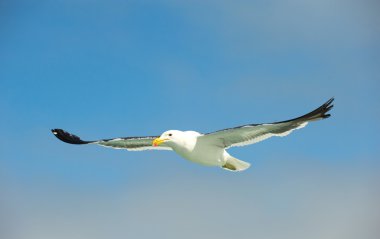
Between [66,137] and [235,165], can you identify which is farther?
[66,137]

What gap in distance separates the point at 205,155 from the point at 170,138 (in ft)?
3.44

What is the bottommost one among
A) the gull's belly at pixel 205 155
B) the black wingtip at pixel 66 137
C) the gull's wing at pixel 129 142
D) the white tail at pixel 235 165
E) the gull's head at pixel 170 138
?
the gull's belly at pixel 205 155

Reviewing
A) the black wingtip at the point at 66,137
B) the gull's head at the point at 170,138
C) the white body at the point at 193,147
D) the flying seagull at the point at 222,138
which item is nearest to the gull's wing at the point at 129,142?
the black wingtip at the point at 66,137

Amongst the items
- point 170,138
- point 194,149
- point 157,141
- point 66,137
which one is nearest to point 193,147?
point 194,149

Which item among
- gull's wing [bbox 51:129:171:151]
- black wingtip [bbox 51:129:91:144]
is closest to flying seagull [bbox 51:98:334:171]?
gull's wing [bbox 51:129:171:151]

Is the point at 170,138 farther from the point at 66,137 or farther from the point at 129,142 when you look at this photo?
the point at 66,137

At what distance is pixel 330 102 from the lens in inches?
609

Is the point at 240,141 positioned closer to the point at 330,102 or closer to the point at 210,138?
the point at 210,138

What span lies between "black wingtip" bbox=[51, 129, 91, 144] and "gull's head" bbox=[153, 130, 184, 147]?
4.12m

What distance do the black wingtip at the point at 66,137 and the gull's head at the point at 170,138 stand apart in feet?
13.5

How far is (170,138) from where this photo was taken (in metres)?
16.7

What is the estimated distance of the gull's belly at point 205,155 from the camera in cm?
1653

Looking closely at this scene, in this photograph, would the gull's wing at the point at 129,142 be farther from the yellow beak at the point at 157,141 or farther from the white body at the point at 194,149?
the white body at the point at 194,149

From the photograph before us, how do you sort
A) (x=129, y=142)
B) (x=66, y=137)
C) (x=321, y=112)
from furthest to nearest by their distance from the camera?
(x=66, y=137) → (x=129, y=142) → (x=321, y=112)
